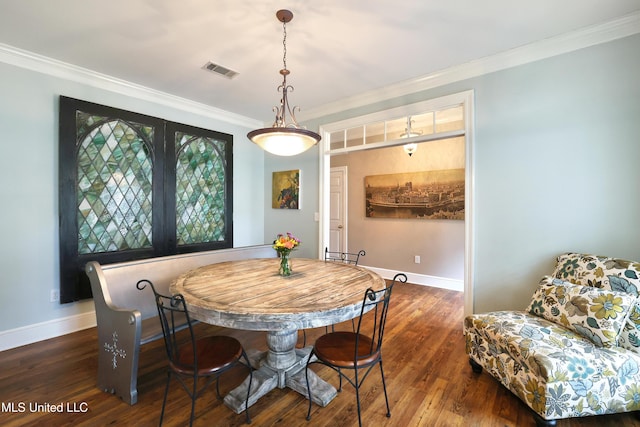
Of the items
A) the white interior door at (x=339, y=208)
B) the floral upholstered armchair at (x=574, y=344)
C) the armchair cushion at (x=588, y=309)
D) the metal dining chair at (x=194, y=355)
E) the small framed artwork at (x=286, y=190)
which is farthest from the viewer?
the white interior door at (x=339, y=208)

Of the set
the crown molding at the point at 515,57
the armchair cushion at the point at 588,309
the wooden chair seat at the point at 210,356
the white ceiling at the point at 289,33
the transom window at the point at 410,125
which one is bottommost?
the wooden chair seat at the point at 210,356

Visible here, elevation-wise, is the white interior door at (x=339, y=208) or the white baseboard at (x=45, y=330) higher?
the white interior door at (x=339, y=208)

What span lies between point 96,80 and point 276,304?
3.24 meters

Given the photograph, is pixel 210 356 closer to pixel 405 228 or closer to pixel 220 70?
pixel 220 70

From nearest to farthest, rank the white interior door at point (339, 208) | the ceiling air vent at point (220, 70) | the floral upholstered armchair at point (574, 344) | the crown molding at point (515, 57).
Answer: the floral upholstered armchair at point (574, 344) < the crown molding at point (515, 57) < the ceiling air vent at point (220, 70) < the white interior door at point (339, 208)

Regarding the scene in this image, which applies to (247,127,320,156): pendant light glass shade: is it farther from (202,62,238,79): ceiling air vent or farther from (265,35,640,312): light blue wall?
(265,35,640,312): light blue wall

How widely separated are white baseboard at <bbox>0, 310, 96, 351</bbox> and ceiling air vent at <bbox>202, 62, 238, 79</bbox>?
9.44 feet

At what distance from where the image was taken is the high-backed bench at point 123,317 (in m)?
1.88

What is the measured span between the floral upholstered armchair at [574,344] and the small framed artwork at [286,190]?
2.93 m

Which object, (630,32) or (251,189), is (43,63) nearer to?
(251,189)

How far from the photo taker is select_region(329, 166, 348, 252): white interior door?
5.83m
